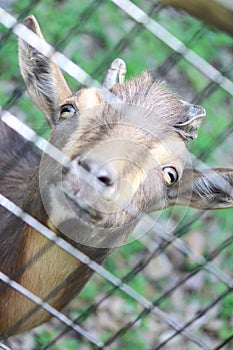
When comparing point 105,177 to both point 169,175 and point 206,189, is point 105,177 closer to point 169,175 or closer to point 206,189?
point 169,175

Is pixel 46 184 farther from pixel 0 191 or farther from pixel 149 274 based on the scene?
pixel 149 274

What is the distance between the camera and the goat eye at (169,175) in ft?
9.16

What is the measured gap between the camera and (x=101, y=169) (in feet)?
7.75

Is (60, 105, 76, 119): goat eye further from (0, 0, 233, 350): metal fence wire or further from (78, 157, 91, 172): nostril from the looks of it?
(0, 0, 233, 350): metal fence wire

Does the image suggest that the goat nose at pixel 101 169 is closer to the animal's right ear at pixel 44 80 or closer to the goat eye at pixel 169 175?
the goat eye at pixel 169 175

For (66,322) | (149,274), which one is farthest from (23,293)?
(149,274)

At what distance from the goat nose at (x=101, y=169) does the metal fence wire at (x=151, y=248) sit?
79cm

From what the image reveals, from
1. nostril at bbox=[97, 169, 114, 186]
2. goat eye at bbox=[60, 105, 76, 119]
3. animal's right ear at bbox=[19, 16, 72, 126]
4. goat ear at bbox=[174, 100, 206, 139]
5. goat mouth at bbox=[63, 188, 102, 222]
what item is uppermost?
goat ear at bbox=[174, 100, 206, 139]

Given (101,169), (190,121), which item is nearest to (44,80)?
(190,121)

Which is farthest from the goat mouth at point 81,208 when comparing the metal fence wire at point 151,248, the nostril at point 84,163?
the metal fence wire at point 151,248

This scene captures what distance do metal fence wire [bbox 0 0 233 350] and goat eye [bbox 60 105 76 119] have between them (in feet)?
1.78

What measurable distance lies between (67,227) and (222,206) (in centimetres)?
62

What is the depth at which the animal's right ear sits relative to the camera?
3.05 meters

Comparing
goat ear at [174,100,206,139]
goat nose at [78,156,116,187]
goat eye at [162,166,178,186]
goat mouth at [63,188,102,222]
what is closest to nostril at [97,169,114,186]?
goat nose at [78,156,116,187]
